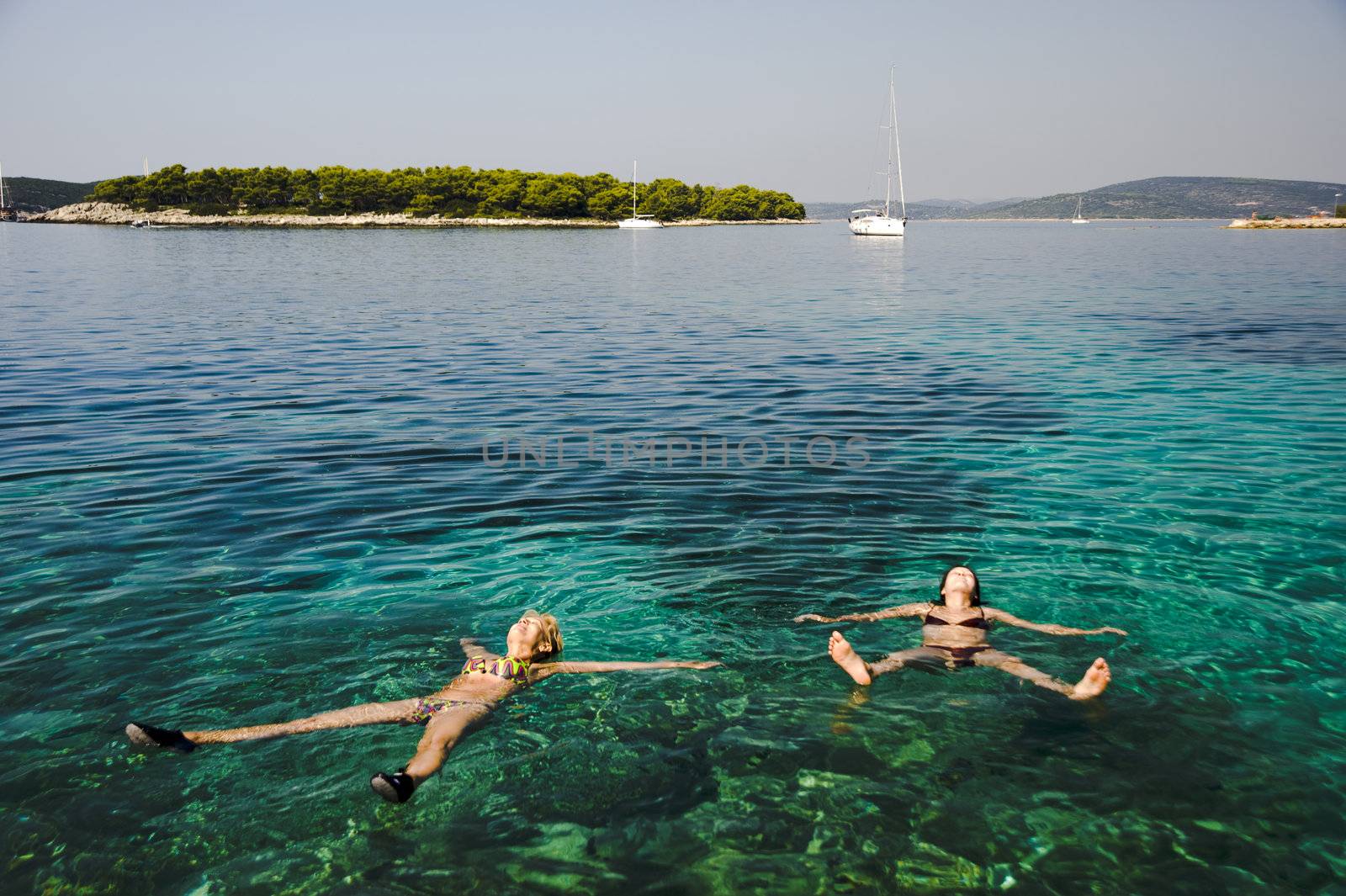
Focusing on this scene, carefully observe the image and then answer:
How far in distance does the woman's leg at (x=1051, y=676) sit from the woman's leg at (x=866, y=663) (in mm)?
458

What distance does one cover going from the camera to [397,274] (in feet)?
197

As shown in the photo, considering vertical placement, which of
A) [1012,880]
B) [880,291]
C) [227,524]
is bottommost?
[1012,880]

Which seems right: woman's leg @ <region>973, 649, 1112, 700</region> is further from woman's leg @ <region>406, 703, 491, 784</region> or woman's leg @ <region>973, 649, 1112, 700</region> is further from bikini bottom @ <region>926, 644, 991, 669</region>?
woman's leg @ <region>406, 703, 491, 784</region>

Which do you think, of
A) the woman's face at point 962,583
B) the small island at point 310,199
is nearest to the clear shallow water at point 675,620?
the woman's face at point 962,583

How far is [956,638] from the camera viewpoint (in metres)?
8.86

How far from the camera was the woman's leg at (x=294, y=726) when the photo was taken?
6.51 m

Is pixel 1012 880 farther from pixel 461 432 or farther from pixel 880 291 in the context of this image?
pixel 880 291

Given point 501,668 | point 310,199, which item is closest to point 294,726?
point 501,668

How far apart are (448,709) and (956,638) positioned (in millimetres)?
4787

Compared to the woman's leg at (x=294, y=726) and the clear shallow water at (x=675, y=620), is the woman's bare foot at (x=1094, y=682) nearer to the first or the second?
the clear shallow water at (x=675, y=620)

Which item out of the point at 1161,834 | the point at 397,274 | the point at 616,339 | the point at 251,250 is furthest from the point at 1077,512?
the point at 251,250

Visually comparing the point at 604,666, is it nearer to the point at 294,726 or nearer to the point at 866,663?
the point at 866,663

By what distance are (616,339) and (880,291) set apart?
79.8 ft

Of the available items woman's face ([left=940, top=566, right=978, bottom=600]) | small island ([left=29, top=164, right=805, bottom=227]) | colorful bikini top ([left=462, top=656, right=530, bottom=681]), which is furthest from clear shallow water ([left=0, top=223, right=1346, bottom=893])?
small island ([left=29, top=164, right=805, bottom=227])
